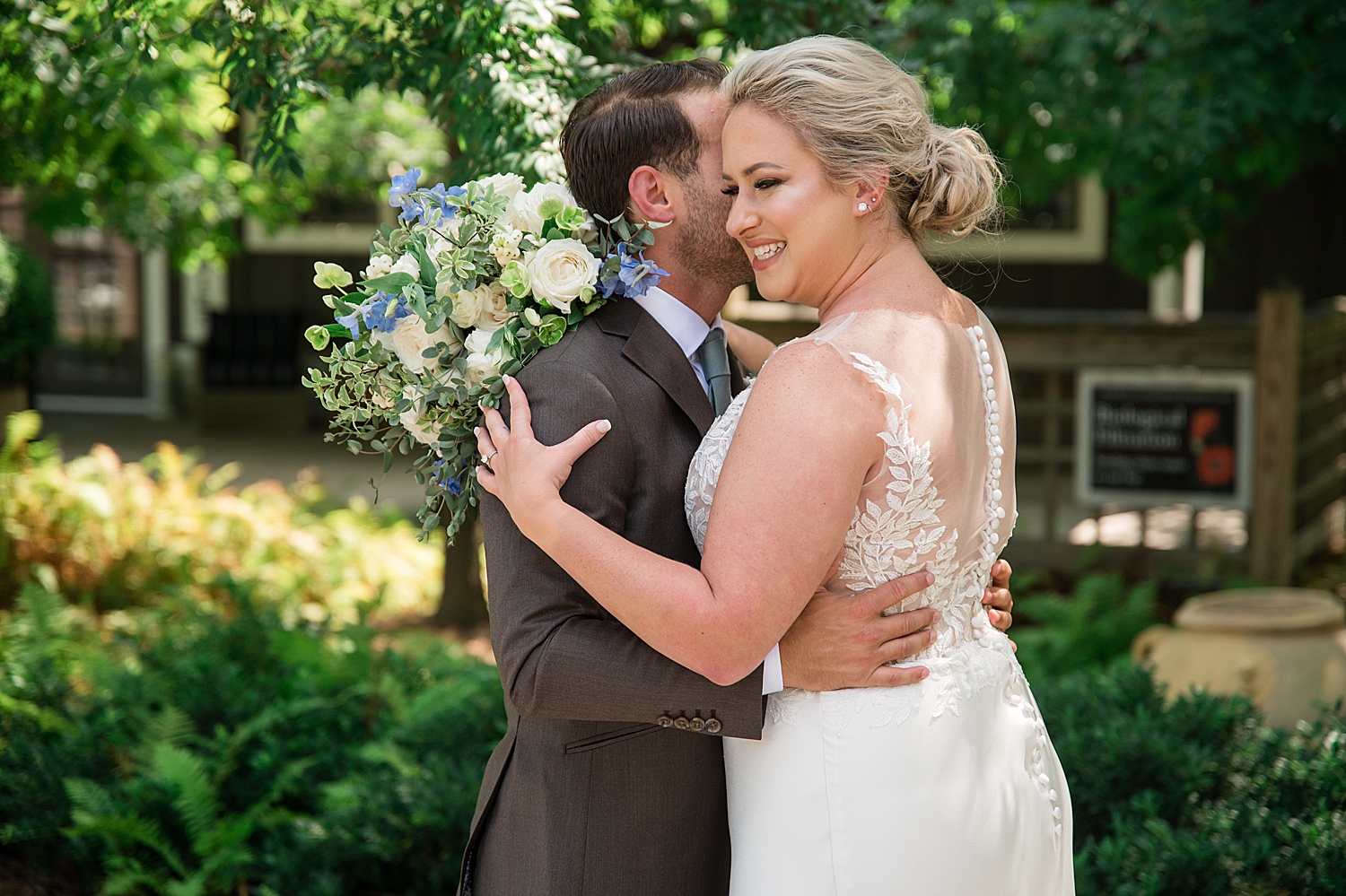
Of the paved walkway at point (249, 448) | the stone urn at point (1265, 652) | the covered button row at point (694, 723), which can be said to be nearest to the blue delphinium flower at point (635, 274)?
the covered button row at point (694, 723)

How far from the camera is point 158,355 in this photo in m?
13.9

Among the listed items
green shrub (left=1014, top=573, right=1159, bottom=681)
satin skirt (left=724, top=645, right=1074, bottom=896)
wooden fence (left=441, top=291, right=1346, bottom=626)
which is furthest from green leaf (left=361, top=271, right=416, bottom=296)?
wooden fence (left=441, top=291, right=1346, bottom=626)

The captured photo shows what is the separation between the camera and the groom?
1.85m

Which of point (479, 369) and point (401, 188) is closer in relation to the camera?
point (479, 369)

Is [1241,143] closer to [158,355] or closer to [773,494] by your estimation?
[773,494]

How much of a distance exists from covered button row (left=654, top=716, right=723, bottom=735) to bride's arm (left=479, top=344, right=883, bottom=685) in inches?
4.6

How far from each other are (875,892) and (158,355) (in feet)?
44.7

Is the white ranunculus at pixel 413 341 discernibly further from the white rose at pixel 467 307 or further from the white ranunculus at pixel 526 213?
the white ranunculus at pixel 526 213

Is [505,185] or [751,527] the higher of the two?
[505,185]

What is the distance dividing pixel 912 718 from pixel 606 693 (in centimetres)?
49

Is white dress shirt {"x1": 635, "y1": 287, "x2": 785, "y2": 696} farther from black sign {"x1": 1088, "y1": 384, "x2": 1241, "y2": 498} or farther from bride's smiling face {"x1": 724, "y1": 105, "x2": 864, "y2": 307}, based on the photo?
black sign {"x1": 1088, "y1": 384, "x2": 1241, "y2": 498}

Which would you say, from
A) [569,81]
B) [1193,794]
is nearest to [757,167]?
[569,81]

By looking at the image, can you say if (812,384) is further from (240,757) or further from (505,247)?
(240,757)

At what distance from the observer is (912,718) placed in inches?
74.9
